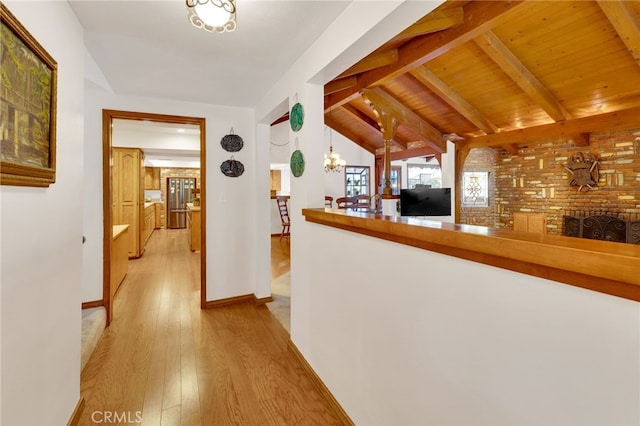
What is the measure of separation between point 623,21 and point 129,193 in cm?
696

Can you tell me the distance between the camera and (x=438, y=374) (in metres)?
1.01

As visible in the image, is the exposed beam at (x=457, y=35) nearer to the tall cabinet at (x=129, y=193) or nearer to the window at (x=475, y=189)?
the window at (x=475, y=189)

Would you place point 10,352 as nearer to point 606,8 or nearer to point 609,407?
point 609,407

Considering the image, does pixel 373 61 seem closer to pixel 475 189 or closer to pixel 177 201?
pixel 475 189

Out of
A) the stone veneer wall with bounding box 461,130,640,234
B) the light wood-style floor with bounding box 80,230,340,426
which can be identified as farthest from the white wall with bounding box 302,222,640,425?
the stone veneer wall with bounding box 461,130,640,234

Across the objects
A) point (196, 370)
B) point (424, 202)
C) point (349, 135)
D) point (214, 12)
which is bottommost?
point (196, 370)

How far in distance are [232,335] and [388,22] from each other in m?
2.47

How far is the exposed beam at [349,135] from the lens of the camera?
27.7 feet

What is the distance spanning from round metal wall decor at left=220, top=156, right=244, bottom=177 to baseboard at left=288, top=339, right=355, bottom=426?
1862 mm

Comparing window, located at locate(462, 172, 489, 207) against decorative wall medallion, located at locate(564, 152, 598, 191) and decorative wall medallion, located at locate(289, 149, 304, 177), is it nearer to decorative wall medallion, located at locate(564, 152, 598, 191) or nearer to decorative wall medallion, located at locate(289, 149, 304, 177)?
decorative wall medallion, located at locate(564, 152, 598, 191)

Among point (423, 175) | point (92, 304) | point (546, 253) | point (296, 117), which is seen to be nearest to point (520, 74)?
point (296, 117)

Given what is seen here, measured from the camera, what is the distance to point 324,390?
1.74 m

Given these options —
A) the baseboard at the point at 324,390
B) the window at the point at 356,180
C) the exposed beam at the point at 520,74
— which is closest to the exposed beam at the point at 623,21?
the exposed beam at the point at 520,74

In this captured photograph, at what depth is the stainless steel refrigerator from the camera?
998 centimetres
